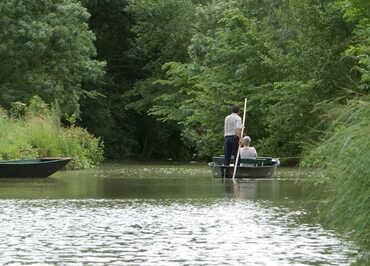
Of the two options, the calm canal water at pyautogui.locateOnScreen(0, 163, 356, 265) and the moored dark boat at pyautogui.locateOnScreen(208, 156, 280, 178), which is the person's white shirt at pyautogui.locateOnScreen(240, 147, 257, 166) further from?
the calm canal water at pyautogui.locateOnScreen(0, 163, 356, 265)

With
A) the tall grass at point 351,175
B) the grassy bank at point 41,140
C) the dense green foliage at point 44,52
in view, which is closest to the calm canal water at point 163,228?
the tall grass at point 351,175

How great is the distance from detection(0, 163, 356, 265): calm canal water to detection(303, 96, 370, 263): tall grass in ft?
2.73

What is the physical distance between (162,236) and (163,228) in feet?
3.61

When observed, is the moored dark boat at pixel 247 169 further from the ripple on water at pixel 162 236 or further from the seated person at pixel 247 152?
the ripple on water at pixel 162 236

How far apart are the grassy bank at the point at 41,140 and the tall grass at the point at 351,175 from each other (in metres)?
23.4

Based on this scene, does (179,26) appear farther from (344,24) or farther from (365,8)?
(365,8)

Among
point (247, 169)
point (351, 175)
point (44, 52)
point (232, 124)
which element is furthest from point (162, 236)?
point (44, 52)

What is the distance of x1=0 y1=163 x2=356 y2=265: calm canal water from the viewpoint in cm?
1142

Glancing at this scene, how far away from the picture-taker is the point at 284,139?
41.3 metres

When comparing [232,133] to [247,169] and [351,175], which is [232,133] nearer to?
[247,169]

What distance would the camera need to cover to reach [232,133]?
1148 inches

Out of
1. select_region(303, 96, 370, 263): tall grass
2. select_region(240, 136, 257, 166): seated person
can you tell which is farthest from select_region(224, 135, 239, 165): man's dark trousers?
select_region(303, 96, 370, 263): tall grass

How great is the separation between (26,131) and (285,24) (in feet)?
42.2

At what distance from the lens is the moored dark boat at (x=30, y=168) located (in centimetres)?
2833
